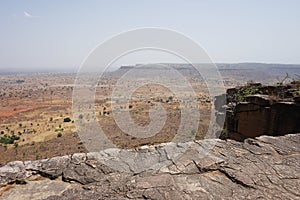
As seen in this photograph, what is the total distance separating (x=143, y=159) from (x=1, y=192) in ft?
5.48

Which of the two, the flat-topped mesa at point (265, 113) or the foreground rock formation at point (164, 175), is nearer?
the foreground rock formation at point (164, 175)

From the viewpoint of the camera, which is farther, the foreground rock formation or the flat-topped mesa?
the flat-topped mesa

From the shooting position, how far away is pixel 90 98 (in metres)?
48.5

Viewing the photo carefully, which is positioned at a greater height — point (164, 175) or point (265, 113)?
point (164, 175)

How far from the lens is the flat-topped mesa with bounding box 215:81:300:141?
24.7 ft

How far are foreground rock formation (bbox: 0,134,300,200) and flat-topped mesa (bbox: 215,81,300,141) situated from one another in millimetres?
4141

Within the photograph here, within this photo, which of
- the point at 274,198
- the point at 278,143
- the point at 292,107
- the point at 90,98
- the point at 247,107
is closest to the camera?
the point at 274,198

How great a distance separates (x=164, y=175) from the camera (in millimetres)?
2973

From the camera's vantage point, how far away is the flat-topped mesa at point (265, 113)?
7.52m

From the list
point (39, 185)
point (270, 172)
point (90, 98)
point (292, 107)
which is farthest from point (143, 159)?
point (90, 98)

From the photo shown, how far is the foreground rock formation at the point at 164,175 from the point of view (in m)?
2.65

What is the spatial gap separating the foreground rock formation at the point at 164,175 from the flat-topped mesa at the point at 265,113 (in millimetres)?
4141

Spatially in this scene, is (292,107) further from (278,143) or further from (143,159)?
(143,159)

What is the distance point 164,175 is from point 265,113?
21.0 ft
